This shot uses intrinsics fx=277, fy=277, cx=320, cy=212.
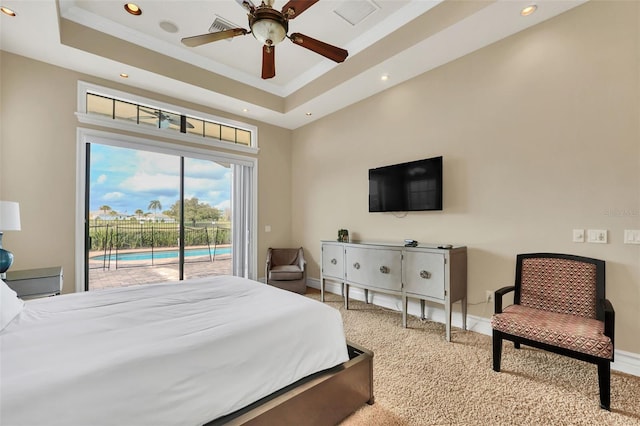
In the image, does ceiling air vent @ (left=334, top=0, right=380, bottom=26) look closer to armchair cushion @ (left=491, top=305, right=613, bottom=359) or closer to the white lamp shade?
armchair cushion @ (left=491, top=305, right=613, bottom=359)

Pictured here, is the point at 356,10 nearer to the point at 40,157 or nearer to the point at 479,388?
the point at 479,388

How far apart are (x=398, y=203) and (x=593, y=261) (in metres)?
1.92

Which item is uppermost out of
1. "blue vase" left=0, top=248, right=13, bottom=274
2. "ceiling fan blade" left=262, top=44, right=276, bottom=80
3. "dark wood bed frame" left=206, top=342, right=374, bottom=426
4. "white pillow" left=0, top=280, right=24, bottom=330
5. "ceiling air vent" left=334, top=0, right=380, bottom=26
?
"ceiling air vent" left=334, top=0, right=380, bottom=26

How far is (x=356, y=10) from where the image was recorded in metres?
3.05

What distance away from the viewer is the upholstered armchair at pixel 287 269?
4.50 m

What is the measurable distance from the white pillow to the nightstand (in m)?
1.24

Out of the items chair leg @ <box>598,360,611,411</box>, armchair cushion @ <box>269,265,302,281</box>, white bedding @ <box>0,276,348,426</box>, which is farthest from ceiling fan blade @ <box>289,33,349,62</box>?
armchair cushion @ <box>269,265,302,281</box>

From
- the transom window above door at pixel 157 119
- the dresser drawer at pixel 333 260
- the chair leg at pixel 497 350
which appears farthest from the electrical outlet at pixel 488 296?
the transom window above door at pixel 157 119

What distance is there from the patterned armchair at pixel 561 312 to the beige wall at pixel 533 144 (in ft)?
0.60

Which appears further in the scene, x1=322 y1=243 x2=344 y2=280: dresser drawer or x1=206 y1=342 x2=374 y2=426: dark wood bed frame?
x1=322 y1=243 x2=344 y2=280: dresser drawer

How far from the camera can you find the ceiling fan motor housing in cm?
196

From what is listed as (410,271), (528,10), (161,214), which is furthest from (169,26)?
(410,271)

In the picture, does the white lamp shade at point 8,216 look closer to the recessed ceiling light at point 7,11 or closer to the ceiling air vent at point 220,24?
the recessed ceiling light at point 7,11

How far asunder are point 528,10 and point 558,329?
106 inches
